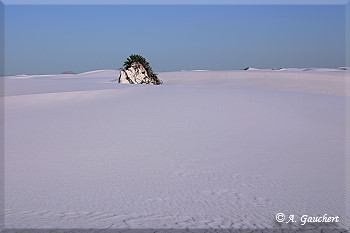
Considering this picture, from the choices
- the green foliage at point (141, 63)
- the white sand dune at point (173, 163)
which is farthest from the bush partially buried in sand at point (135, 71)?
the white sand dune at point (173, 163)

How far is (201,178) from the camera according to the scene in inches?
135

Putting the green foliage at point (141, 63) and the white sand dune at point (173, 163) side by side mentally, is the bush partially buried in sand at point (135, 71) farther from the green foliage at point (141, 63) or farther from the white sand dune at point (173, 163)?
the white sand dune at point (173, 163)

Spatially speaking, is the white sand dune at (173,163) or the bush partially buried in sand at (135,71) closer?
the white sand dune at (173,163)

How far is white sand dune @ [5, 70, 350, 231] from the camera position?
8.88 feet

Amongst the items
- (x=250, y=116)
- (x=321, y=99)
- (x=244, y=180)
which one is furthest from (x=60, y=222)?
(x=321, y=99)

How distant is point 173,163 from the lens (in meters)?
3.87

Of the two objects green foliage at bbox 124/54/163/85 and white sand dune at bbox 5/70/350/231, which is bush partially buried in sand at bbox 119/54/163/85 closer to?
green foliage at bbox 124/54/163/85

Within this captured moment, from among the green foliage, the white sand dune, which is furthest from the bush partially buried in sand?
the white sand dune

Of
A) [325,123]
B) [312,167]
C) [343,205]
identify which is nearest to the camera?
[343,205]

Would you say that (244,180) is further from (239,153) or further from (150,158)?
(150,158)

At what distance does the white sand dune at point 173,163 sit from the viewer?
8.88 ft

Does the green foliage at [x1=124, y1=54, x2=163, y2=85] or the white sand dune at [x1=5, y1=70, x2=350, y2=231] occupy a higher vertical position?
the green foliage at [x1=124, y1=54, x2=163, y2=85]

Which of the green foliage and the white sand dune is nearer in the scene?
the white sand dune

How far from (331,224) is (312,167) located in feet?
4.07
